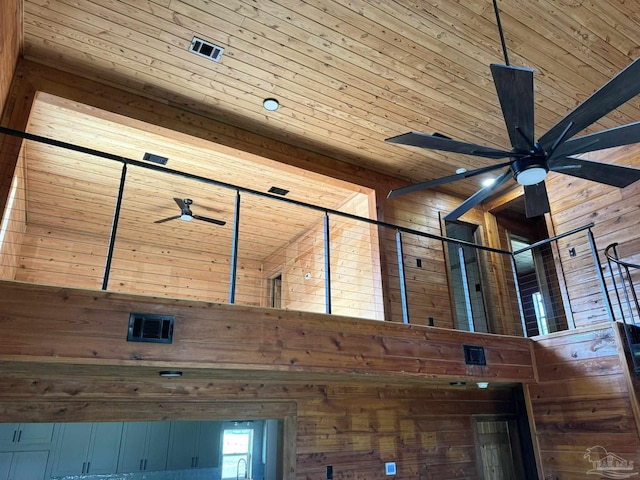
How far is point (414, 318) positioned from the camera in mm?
5590

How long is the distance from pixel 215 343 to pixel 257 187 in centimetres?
365

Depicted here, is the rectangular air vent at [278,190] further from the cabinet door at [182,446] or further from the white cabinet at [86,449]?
the white cabinet at [86,449]

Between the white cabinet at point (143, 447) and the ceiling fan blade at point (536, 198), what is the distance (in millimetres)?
5802

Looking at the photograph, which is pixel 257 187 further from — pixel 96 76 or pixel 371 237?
pixel 96 76

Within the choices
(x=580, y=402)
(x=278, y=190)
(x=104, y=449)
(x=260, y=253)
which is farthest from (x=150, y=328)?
(x=260, y=253)

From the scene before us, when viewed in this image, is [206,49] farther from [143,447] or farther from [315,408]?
[143,447]

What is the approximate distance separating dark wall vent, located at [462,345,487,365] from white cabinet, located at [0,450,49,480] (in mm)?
5449

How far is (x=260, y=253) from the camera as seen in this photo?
342 inches

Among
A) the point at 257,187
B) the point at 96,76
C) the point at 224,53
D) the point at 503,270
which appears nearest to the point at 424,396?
the point at 503,270

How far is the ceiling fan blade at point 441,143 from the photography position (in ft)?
9.10

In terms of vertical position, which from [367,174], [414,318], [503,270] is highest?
[367,174]

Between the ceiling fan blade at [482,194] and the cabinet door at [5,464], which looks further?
the cabinet door at [5,464]

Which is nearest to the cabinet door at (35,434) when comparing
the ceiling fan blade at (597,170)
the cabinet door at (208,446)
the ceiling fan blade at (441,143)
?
the cabinet door at (208,446)

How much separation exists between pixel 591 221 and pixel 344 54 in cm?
365
